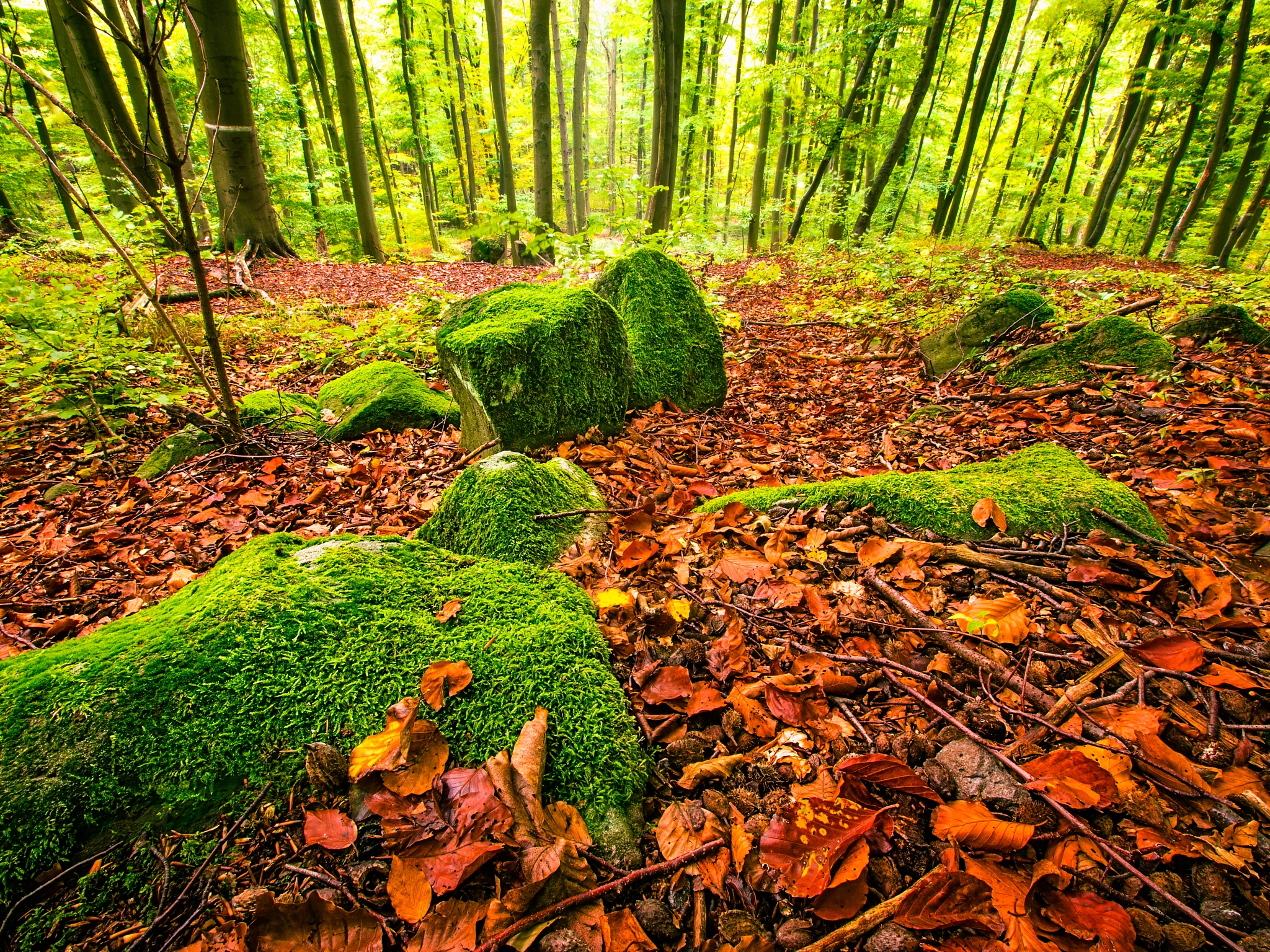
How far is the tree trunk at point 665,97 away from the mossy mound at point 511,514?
662 cm

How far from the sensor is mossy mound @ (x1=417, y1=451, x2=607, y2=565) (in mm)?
2201

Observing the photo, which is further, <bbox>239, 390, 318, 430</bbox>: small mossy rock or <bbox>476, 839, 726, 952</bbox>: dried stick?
<bbox>239, 390, 318, 430</bbox>: small mossy rock

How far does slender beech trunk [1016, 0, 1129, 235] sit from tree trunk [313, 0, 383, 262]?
765 inches

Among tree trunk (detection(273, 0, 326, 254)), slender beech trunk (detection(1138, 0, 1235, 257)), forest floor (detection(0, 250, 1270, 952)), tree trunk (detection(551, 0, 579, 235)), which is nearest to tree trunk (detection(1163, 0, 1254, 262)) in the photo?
slender beech trunk (detection(1138, 0, 1235, 257))

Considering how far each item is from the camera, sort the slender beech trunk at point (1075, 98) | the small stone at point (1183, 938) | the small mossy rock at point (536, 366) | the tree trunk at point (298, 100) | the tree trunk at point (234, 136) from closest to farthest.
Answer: the small stone at point (1183, 938) < the small mossy rock at point (536, 366) < the tree trunk at point (234, 136) < the slender beech trunk at point (1075, 98) < the tree trunk at point (298, 100)

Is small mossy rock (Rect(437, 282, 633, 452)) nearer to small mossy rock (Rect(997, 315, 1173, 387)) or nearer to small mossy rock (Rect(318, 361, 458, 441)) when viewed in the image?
small mossy rock (Rect(318, 361, 458, 441))

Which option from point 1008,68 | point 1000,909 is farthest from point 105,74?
point 1008,68

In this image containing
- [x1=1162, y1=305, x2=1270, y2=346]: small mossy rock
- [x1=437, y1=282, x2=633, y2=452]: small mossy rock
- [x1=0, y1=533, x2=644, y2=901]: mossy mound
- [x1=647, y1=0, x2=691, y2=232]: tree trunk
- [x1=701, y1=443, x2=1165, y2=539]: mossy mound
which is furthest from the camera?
[x1=647, y1=0, x2=691, y2=232]: tree trunk

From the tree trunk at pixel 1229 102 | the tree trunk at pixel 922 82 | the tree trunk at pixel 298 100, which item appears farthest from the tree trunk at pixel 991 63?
the tree trunk at pixel 298 100

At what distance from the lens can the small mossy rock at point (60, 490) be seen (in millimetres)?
3238

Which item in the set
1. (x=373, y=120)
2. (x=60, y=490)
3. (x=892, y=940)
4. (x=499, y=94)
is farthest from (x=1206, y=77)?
(x=373, y=120)

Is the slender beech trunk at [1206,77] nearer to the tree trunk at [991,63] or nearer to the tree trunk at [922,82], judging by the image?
the tree trunk at [991,63]

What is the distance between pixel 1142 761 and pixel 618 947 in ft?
4.38

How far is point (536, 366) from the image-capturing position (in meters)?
3.42
